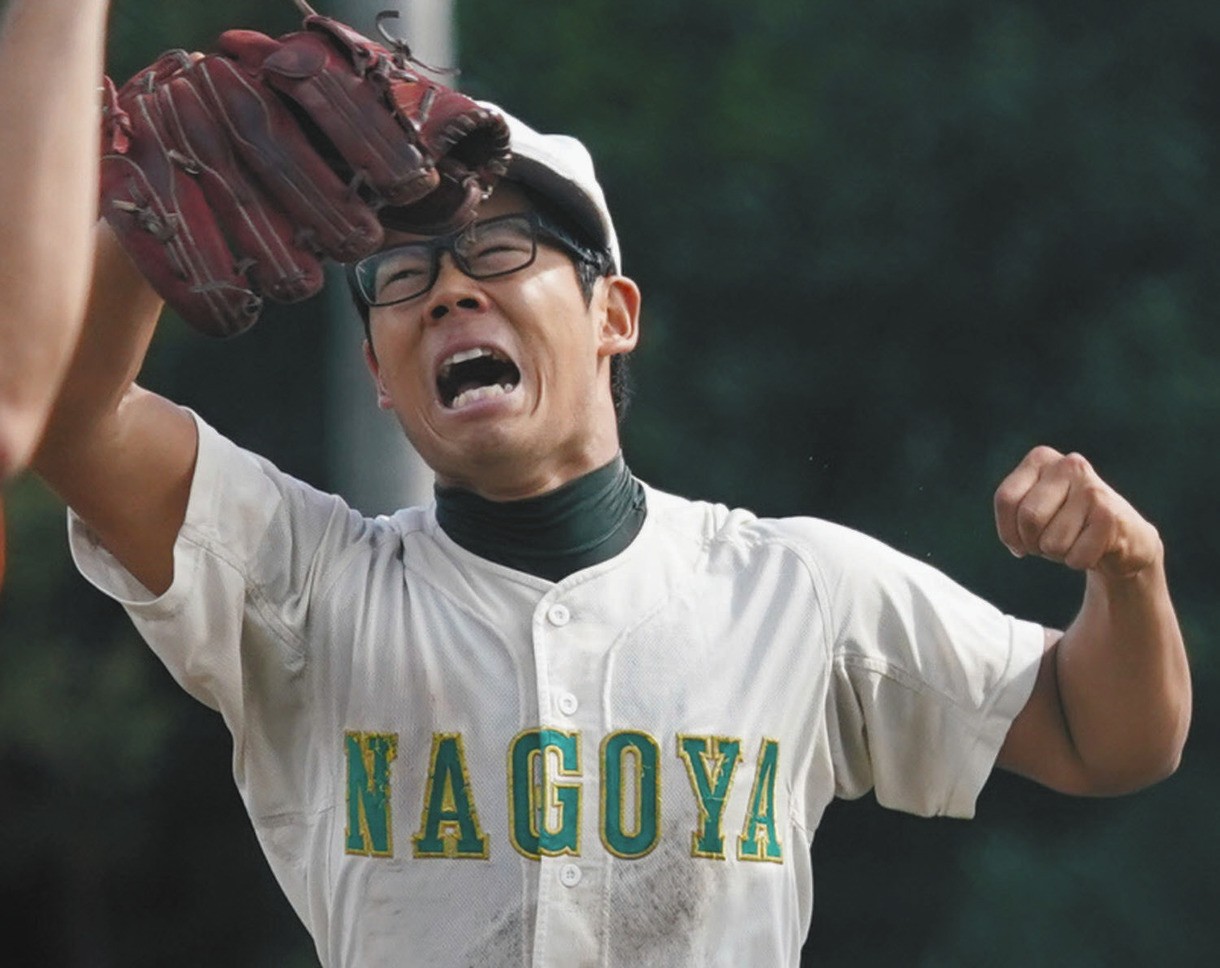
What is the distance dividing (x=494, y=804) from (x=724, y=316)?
5984 millimetres

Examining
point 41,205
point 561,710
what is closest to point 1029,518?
point 561,710

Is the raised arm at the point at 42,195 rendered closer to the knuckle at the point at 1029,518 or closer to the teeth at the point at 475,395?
the teeth at the point at 475,395

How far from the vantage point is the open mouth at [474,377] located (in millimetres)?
3084

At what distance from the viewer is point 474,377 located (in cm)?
314

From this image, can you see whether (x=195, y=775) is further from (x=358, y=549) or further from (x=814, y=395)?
(x=358, y=549)

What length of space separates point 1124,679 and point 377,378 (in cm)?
99

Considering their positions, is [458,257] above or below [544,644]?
above

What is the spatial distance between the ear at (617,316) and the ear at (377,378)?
11.2 inches

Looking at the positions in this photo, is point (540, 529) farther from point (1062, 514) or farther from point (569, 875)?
point (1062, 514)

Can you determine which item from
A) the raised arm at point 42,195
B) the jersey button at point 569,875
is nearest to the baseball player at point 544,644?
the jersey button at point 569,875

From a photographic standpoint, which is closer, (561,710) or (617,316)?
(561,710)

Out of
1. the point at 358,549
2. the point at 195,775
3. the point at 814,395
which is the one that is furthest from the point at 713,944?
the point at 195,775

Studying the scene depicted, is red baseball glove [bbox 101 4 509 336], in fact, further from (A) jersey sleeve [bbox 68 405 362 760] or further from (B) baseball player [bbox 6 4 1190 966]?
(A) jersey sleeve [bbox 68 405 362 760]

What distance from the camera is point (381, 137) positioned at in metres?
2.73
